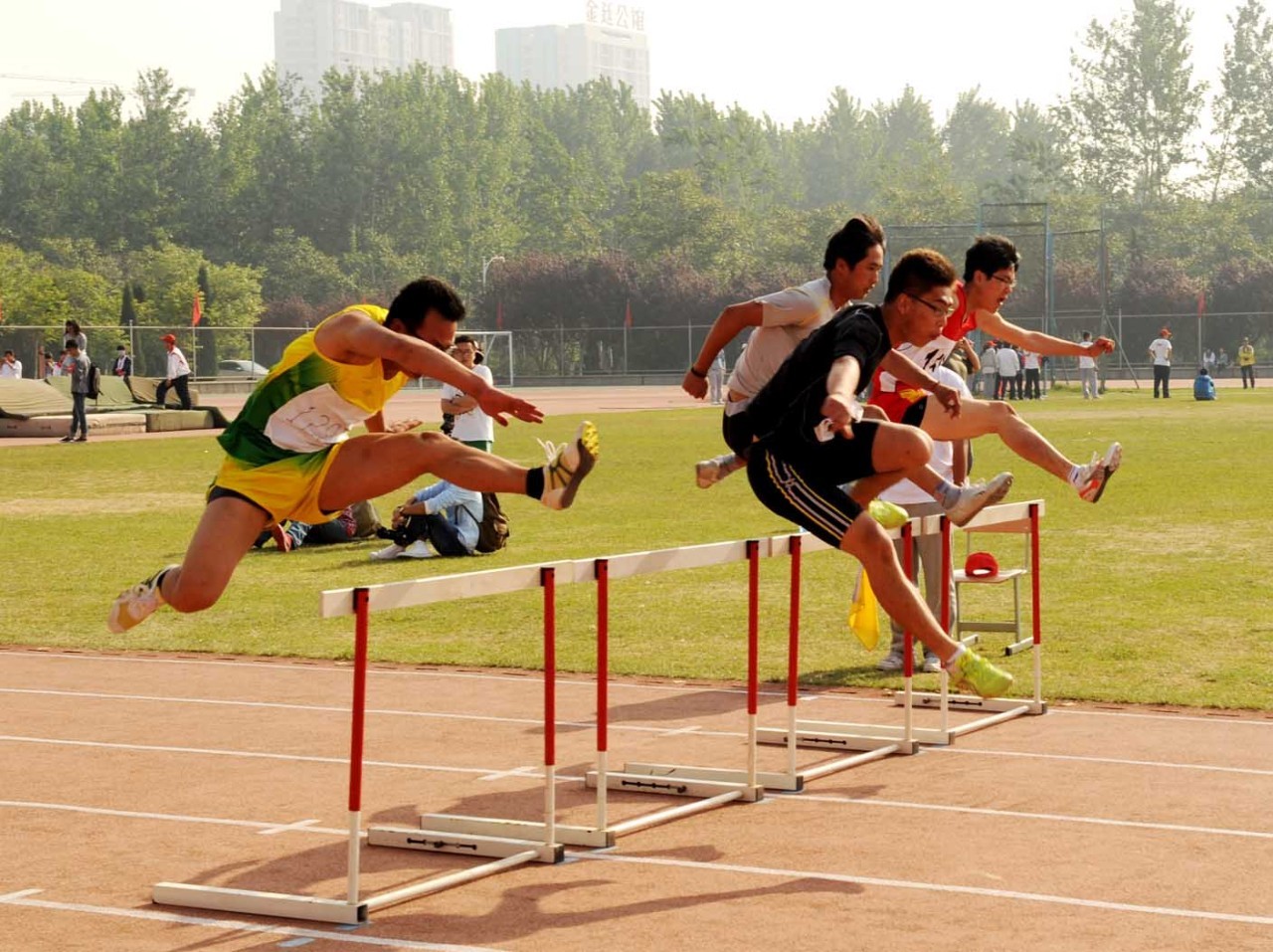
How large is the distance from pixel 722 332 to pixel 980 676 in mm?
2028

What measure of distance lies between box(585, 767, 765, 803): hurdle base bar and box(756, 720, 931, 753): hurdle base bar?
35.7 inches

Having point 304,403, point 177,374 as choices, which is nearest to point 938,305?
point 304,403

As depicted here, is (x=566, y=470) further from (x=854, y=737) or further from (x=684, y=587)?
(x=684, y=587)

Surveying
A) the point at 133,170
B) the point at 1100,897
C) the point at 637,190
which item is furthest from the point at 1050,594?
the point at 133,170

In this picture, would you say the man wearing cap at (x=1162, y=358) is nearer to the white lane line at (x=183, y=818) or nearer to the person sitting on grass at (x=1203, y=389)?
the person sitting on grass at (x=1203, y=389)

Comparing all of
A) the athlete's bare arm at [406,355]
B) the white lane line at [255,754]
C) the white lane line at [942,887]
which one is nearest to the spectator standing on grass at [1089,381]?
the white lane line at [255,754]

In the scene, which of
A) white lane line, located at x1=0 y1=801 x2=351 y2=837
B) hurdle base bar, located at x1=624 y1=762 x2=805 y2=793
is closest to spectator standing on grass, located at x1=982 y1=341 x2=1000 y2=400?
hurdle base bar, located at x1=624 y1=762 x2=805 y2=793

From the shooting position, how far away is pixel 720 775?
8359 mm

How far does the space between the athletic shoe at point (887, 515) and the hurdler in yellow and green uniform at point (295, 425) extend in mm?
2435

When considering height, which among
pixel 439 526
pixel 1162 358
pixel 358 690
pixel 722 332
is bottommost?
pixel 439 526

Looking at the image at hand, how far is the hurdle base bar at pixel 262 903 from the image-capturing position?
20.4ft

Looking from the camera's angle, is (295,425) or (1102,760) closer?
(295,425)

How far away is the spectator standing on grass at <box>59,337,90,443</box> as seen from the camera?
110 feet

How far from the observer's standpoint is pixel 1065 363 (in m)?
62.2
